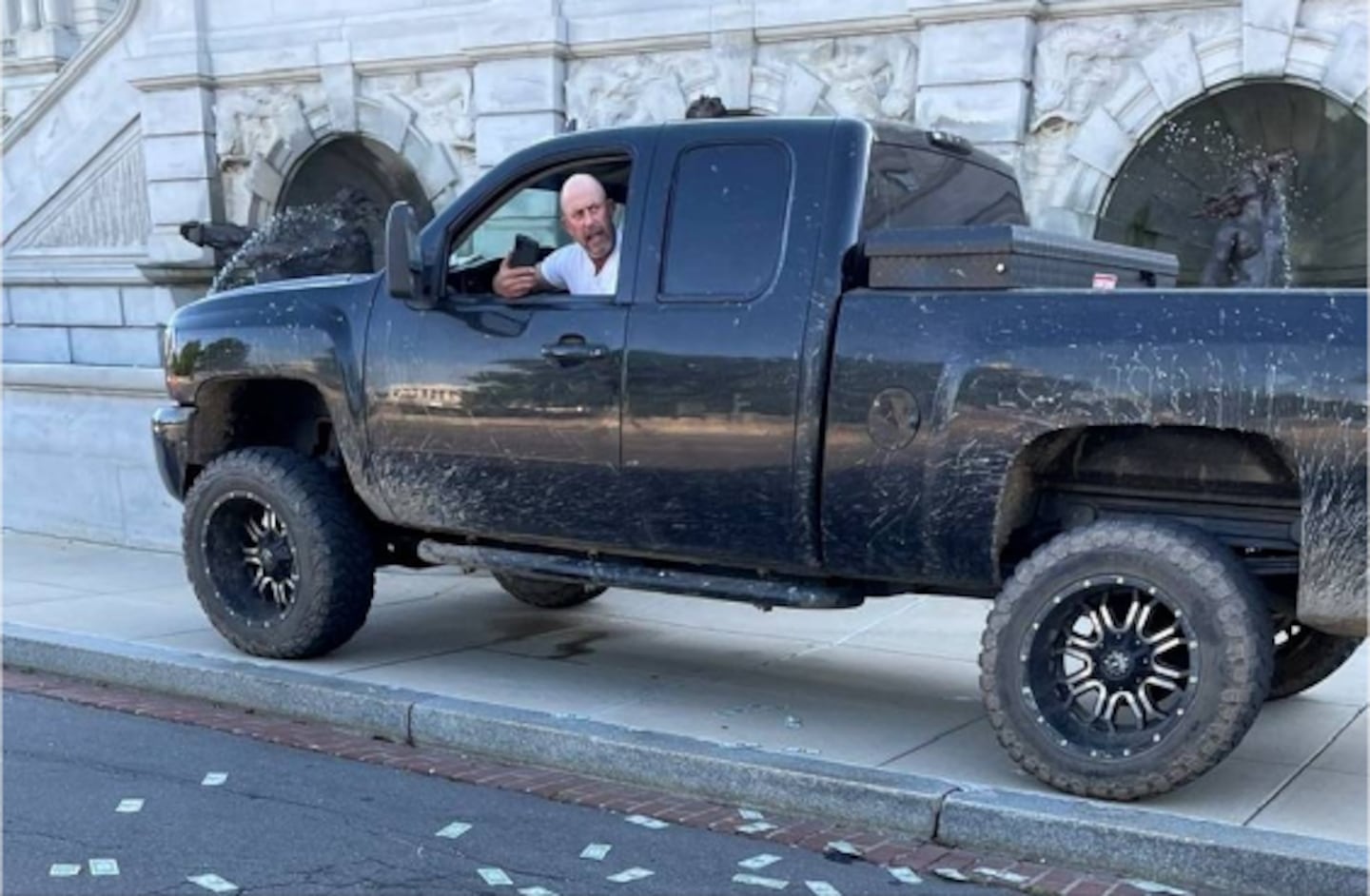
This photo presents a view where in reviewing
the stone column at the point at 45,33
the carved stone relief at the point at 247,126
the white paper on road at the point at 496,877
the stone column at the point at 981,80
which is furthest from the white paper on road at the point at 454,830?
the stone column at the point at 45,33

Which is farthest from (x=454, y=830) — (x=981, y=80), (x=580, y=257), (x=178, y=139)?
(x=178, y=139)

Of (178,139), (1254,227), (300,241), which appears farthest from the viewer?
(178,139)

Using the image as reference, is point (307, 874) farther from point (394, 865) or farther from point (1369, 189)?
point (1369, 189)

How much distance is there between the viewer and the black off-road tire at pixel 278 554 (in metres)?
5.73

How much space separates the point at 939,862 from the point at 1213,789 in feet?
3.25

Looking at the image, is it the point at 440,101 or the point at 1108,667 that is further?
the point at 440,101

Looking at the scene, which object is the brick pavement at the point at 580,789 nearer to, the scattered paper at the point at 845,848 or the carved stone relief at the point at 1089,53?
the scattered paper at the point at 845,848

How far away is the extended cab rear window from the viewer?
194 inches

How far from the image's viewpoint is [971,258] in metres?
4.34

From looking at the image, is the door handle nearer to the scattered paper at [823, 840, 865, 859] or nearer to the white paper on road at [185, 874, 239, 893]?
the scattered paper at [823, 840, 865, 859]

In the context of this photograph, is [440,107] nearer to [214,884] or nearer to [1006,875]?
[214,884]

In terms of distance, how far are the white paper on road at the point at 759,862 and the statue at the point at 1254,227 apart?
626cm

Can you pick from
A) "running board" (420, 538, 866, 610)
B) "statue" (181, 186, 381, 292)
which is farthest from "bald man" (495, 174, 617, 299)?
"statue" (181, 186, 381, 292)

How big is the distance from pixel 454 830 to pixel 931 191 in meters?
3.02
